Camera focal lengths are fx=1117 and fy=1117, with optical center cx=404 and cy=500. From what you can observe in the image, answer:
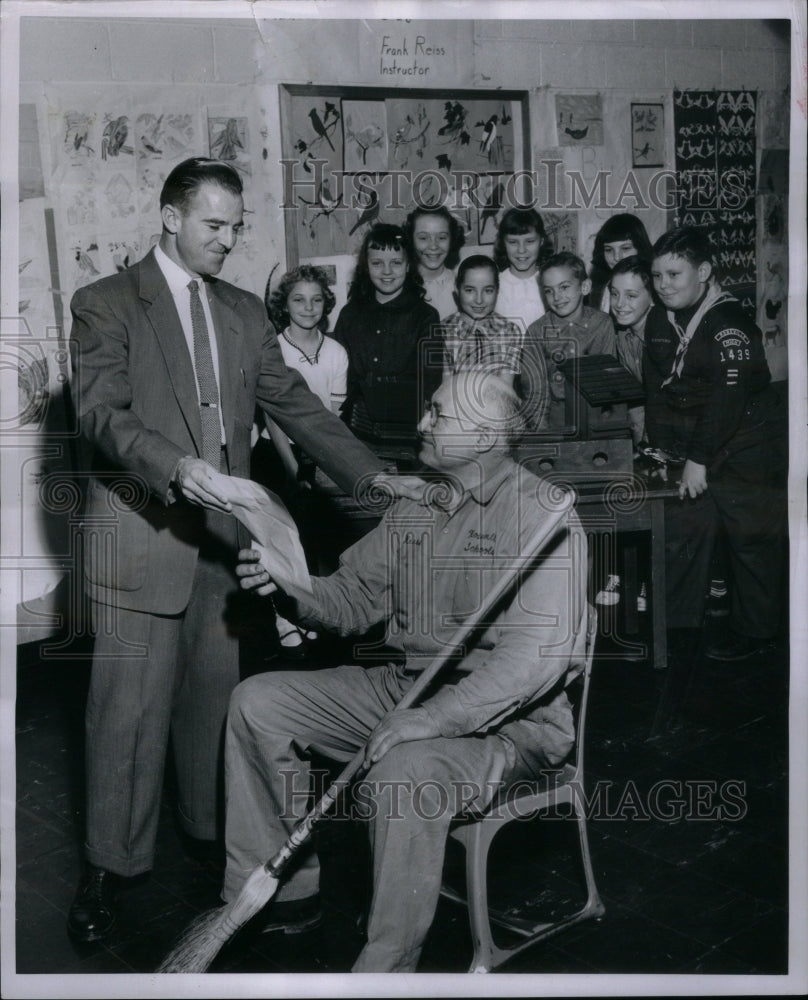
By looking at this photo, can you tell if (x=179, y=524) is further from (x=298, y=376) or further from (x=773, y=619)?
(x=773, y=619)

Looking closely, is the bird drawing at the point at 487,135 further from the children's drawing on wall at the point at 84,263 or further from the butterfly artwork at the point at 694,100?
the children's drawing on wall at the point at 84,263

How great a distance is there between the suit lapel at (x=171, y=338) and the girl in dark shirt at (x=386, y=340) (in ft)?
1.55

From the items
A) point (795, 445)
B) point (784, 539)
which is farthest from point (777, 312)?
point (784, 539)

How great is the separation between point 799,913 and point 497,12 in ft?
7.92

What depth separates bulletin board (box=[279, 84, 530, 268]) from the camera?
292 centimetres

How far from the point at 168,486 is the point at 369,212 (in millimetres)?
902

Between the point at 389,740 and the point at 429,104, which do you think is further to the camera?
the point at 429,104

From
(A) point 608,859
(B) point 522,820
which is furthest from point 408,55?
(A) point 608,859

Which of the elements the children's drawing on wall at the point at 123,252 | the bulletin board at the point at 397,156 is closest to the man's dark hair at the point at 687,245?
the bulletin board at the point at 397,156

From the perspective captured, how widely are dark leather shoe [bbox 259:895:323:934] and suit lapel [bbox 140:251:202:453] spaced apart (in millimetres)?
1190

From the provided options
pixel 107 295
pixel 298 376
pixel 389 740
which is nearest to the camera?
pixel 389 740

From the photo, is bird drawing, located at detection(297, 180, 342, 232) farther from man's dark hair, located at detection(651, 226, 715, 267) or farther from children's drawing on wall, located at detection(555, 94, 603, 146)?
man's dark hair, located at detection(651, 226, 715, 267)

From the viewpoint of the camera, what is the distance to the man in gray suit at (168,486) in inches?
112

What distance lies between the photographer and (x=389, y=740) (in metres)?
2.65
